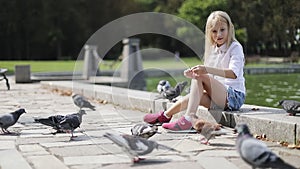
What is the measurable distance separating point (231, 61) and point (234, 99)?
47 centimetres

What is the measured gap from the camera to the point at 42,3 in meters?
38.8

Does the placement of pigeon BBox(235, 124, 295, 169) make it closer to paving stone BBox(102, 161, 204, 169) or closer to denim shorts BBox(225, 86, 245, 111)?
paving stone BBox(102, 161, 204, 169)

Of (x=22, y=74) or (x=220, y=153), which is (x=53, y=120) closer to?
(x=220, y=153)

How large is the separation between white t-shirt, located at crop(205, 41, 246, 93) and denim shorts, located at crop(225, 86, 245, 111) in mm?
50

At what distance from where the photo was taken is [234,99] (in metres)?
5.39

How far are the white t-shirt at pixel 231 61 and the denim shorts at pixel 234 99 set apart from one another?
0.16ft

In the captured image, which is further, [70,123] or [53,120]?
[53,120]

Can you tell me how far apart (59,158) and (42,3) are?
36.4m

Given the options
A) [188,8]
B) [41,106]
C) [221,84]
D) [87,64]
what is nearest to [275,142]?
[221,84]

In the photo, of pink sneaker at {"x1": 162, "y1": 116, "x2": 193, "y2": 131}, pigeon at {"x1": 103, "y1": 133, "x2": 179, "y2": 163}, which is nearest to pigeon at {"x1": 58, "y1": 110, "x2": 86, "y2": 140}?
pink sneaker at {"x1": 162, "y1": 116, "x2": 193, "y2": 131}

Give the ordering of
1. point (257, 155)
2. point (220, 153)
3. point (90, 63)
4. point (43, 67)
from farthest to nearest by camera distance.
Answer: point (43, 67) → point (90, 63) → point (220, 153) → point (257, 155)

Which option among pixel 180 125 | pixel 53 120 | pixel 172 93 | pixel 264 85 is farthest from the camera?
pixel 264 85

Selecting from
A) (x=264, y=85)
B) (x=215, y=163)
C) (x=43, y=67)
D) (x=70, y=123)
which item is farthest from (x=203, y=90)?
(x=43, y=67)

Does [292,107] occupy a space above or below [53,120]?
above
